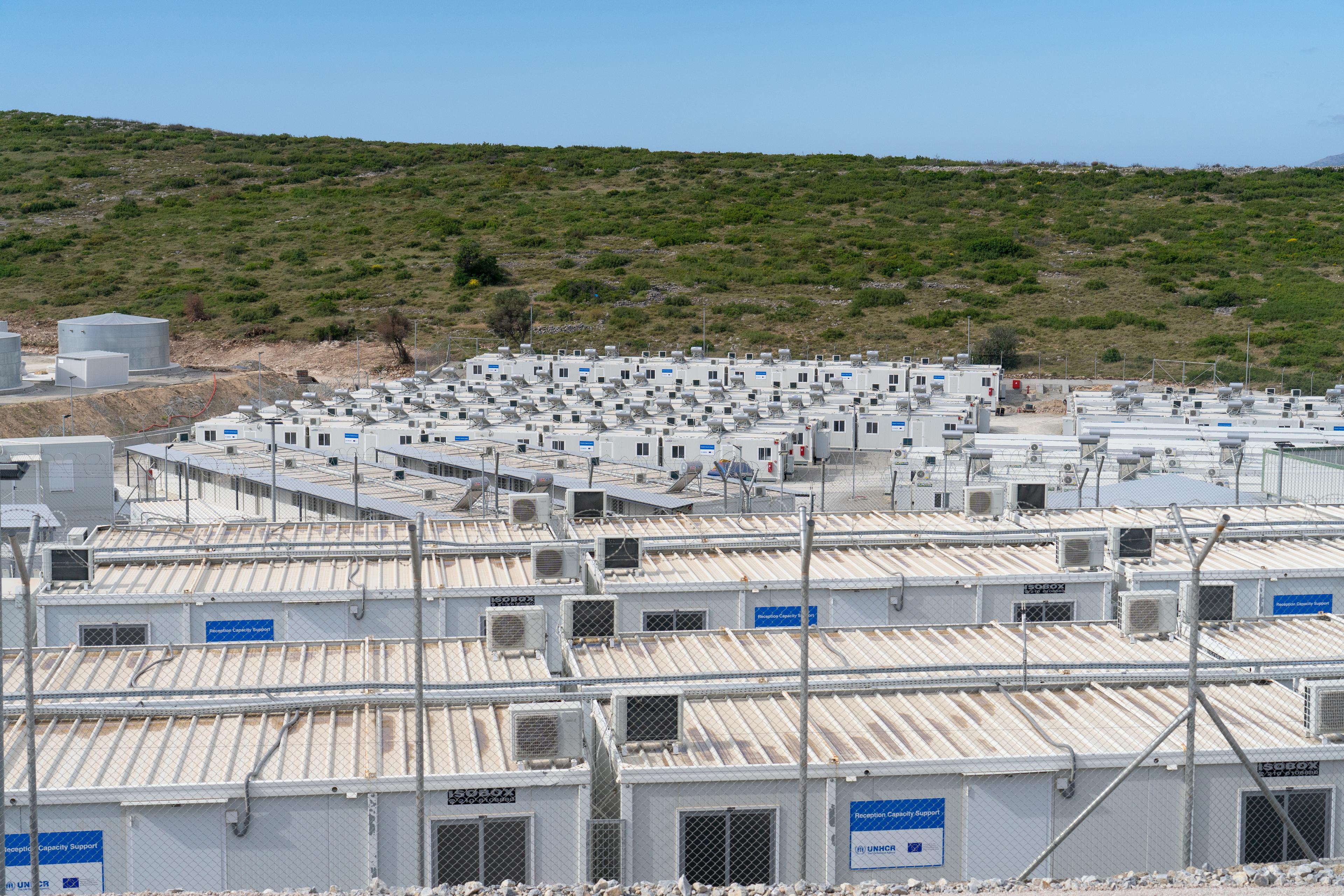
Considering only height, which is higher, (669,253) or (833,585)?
(669,253)

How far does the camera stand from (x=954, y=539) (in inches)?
717

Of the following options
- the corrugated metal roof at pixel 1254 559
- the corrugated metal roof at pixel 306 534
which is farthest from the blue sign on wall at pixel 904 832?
the corrugated metal roof at pixel 306 534

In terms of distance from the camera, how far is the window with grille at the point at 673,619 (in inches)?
630

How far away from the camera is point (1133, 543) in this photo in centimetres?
1694

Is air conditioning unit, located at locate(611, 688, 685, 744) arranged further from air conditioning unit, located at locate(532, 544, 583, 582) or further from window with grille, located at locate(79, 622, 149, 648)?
window with grille, located at locate(79, 622, 149, 648)

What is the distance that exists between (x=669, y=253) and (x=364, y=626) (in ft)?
291

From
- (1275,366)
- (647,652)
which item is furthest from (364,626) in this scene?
(1275,366)

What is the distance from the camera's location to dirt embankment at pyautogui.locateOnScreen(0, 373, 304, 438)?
50438 mm

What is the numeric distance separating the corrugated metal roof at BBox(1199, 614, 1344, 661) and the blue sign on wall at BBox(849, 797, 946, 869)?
14.2 feet

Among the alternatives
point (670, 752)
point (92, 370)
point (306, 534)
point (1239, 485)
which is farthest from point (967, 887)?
point (92, 370)

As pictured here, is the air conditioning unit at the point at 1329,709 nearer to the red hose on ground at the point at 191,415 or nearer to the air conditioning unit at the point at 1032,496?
the air conditioning unit at the point at 1032,496

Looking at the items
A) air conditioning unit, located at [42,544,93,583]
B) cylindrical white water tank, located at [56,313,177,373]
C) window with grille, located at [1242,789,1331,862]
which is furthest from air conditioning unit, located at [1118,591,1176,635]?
cylindrical white water tank, located at [56,313,177,373]

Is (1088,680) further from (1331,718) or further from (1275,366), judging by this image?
(1275,366)

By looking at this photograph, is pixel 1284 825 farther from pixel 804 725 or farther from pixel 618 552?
pixel 618 552
